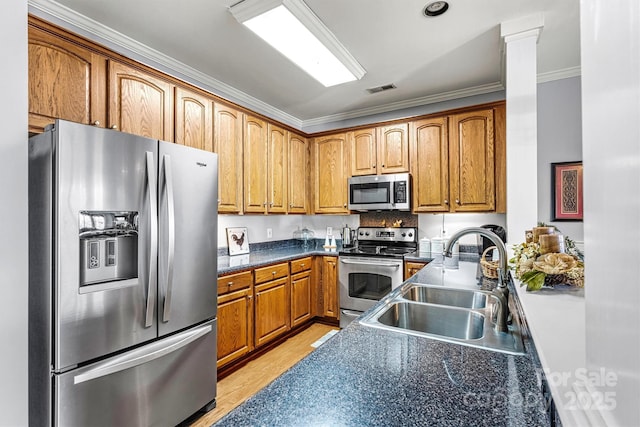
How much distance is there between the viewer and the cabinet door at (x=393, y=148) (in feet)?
11.3

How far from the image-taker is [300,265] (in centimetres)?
337

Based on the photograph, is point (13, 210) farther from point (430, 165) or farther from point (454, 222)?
point (454, 222)

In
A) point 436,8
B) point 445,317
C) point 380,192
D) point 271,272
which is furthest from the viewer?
point 380,192

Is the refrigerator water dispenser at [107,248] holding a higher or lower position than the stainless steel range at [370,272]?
higher

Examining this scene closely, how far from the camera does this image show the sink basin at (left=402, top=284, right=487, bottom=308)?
1565 millimetres

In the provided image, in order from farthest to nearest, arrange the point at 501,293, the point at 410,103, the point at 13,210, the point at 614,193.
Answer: the point at 410,103 → the point at 501,293 → the point at 13,210 → the point at 614,193

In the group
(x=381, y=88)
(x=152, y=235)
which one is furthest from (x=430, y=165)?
(x=152, y=235)

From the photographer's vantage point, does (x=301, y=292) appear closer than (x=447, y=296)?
No

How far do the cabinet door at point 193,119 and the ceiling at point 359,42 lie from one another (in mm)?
370

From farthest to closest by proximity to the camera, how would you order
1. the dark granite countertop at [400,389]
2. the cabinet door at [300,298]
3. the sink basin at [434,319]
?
the cabinet door at [300,298]
the sink basin at [434,319]
the dark granite countertop at [400,389]

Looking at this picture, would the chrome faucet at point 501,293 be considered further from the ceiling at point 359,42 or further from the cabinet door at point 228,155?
the cabinet door at point 228,155

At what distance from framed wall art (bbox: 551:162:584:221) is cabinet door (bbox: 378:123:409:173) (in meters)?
1.35

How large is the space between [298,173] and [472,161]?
1919 millimetres

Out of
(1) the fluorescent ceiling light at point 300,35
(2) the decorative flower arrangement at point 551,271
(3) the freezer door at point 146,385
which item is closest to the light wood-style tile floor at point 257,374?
(3) the freezer door at point 146,385
